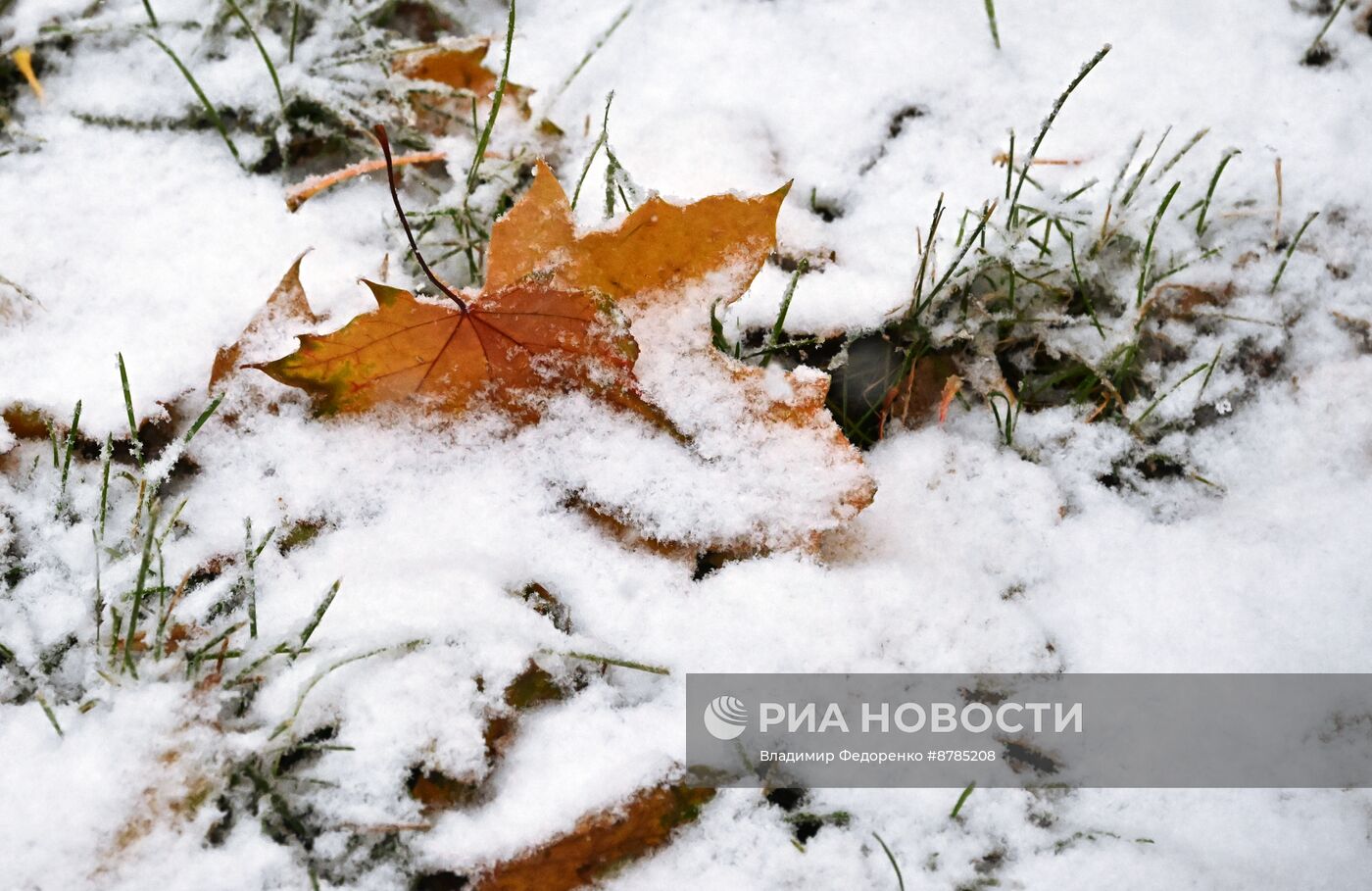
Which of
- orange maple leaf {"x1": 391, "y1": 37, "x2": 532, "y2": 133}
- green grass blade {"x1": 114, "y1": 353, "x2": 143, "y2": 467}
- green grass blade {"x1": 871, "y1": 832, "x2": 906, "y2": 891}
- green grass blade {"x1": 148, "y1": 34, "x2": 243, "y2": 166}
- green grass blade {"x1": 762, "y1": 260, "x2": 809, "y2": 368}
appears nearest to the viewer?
green grass blade {"x1": 871, "y1": 832, "x2": 906, "y2": 891}

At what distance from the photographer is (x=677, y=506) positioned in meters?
1.06

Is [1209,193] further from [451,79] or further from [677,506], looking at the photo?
[451,79]

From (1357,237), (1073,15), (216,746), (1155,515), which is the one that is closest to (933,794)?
(1155,515)

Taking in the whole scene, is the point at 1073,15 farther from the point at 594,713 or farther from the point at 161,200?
the point at 161,200

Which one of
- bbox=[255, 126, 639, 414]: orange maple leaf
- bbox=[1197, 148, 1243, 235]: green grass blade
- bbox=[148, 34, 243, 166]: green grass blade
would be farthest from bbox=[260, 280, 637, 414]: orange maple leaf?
bbox=[1197, 148, 1243, 235]: green grass blade

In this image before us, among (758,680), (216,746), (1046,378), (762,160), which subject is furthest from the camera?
(762,160)

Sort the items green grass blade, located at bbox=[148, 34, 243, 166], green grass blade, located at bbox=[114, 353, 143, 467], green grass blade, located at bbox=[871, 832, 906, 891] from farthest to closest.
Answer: green grass blade, located at bbox=[148, 34, 243, 166]
green grass blade, located at bbox=[114, 353, 143, 467]
green grass blade, located at bbox=[871, 832, 906, 891]

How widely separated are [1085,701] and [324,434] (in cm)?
95

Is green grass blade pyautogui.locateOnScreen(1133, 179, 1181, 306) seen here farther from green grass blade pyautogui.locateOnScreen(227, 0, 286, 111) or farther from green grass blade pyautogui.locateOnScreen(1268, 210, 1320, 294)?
green grass blade pyautogui.locateOnScreen(227, 0, 286, 111)

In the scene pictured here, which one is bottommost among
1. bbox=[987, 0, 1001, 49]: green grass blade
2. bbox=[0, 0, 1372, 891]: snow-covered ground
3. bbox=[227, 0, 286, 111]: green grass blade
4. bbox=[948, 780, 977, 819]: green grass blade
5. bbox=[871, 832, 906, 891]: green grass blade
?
bbox=[871, 832, 906, 891]: green grass blade

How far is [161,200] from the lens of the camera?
1314 millimetres

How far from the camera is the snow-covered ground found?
0.91 metres

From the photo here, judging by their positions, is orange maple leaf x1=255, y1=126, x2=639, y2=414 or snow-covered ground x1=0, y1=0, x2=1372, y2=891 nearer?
snow-covered ground x1=0, y1=0, x2=1372, y2=891

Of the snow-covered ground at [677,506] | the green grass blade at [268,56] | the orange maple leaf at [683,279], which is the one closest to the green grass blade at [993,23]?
the snow-covered ground at [677,506]
